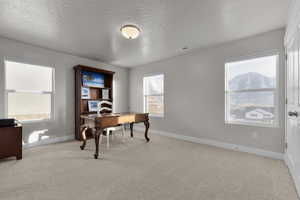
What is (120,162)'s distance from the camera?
2436 mm

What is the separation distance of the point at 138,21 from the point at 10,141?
3.14m

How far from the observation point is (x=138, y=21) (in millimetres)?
2279

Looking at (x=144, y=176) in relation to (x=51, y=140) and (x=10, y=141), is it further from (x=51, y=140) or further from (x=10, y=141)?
(x=51, y=140)

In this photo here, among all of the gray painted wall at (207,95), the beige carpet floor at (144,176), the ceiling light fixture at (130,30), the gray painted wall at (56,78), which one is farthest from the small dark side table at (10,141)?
the gray painted wall at (207,95)

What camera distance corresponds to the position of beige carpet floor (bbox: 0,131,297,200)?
1590mm

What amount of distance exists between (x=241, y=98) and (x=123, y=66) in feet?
13.1

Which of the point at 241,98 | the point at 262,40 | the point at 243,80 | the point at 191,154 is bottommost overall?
the point at 191,154

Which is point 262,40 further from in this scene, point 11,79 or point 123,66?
point 11,79

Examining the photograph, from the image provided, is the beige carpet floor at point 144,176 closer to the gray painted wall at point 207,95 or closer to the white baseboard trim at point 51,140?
the white baseboard trim at point 51,140

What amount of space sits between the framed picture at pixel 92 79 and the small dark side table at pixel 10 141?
6.33 feet

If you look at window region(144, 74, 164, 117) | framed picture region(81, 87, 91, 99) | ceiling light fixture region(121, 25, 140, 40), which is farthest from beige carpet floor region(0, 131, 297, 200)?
ceiling light fixture region(121, 25, 140, 40)

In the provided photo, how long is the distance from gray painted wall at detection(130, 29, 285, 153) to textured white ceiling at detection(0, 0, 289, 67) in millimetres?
279

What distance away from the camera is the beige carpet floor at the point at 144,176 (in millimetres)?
1590

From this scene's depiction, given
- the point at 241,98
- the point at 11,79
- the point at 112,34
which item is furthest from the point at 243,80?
the point at 11,79
